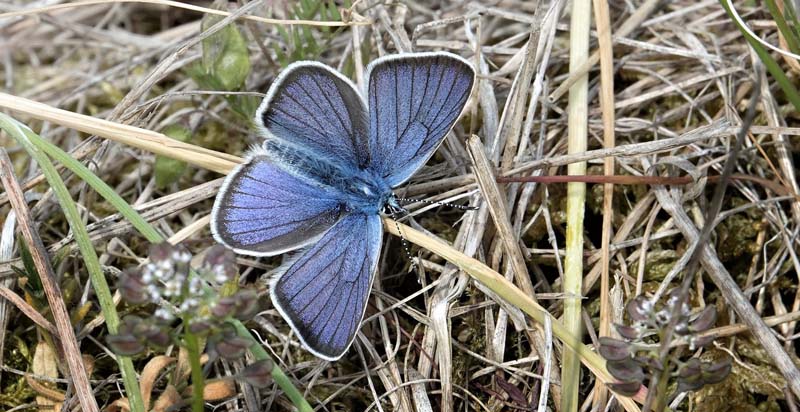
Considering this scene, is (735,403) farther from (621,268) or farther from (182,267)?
(182,267)

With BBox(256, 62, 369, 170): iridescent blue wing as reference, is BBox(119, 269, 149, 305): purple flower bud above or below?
below

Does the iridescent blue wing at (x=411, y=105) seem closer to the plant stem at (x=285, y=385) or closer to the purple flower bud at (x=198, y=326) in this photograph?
the plant stem at (x=285, y=385)

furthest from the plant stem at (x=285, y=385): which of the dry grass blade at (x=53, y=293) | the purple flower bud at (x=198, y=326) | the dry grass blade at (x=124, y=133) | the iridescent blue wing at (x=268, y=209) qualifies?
the dry grass blade at (x=124, y=133)

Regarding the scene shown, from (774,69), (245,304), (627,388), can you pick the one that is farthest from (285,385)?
(774,69)

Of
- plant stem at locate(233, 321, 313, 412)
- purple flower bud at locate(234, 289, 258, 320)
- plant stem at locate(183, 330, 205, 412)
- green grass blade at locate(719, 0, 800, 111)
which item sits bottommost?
plant stem at locate(233, 321, 313, 412)

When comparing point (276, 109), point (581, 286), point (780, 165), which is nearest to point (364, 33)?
point (276, 109)

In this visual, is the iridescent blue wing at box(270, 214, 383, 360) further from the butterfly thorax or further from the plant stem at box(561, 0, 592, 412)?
the plant stem at box(561, 0, 592, 412)

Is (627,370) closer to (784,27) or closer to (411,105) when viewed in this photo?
(411,105)

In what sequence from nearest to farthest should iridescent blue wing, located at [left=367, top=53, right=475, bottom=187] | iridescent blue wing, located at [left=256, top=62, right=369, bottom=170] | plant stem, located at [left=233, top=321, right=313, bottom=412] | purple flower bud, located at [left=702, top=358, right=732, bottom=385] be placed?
1. purple flower bud, located at [left=702, top=358, right=732, bottom=385]
2. plant stem, located at [left=233, top=321, right=313, bottom=412]
3. iridescent blue wing, located at [left=367, top=53, right=475, bottom=187]
4. iridescent blue wing, located at [left=256, top=62, right=369, bottom=170]

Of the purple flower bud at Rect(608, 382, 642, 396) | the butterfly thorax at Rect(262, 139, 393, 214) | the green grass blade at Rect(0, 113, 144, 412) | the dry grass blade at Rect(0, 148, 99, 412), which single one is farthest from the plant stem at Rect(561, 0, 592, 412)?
the dry grass blade at Rect(0, 148, 99, 412)
